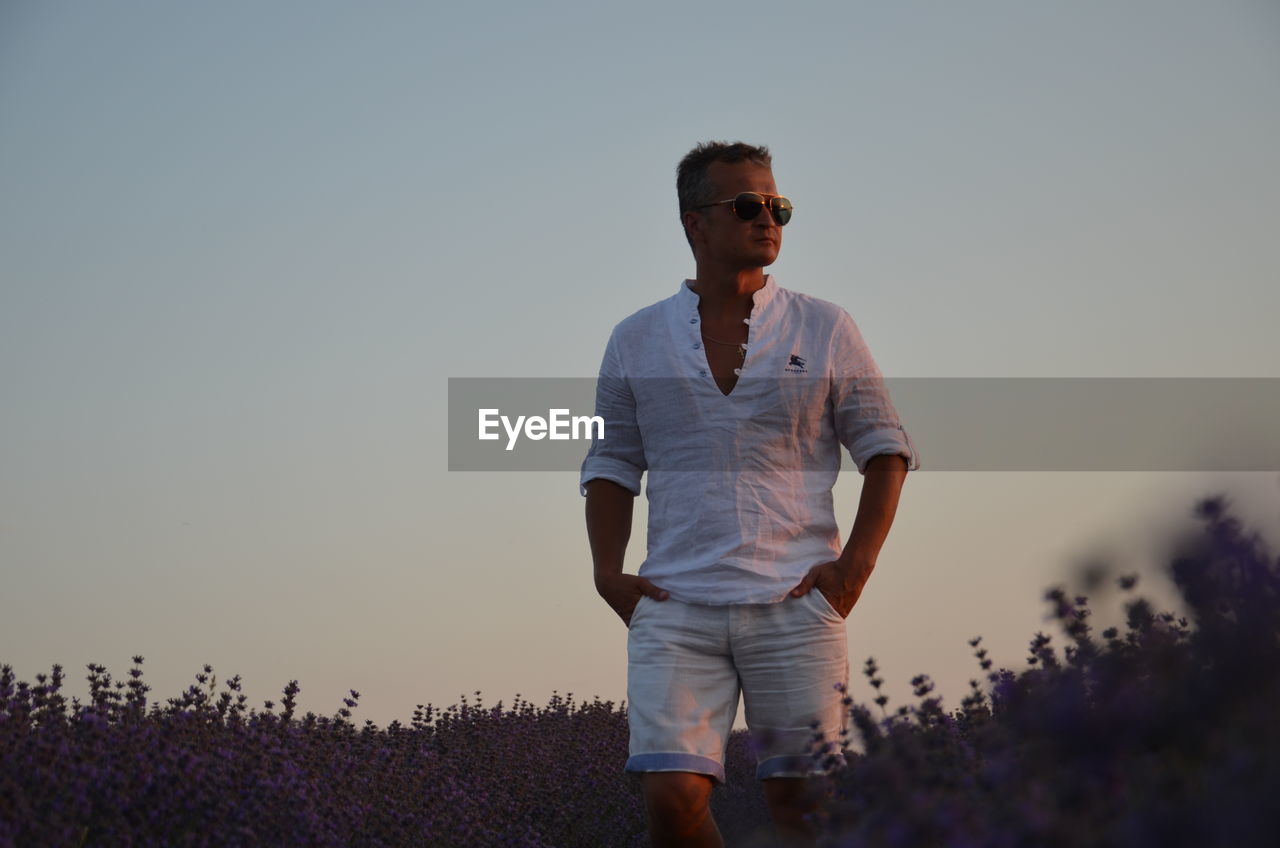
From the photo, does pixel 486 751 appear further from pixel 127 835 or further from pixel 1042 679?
pixel 1042 679

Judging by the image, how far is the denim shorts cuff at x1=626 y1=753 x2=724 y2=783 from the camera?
409 centimetres

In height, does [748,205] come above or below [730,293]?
above

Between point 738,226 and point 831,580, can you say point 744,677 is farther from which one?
point 738,226

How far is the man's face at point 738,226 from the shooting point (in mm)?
4402

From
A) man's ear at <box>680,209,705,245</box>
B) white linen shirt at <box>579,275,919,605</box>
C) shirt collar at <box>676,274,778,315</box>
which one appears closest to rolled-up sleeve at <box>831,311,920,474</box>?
white linen shirt at <box>579,275,919,605</box>

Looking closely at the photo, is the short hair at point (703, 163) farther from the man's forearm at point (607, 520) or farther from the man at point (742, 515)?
the man's forearm at point (607, 520)

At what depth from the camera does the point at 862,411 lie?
4305mm

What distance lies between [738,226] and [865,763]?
76.9 inches

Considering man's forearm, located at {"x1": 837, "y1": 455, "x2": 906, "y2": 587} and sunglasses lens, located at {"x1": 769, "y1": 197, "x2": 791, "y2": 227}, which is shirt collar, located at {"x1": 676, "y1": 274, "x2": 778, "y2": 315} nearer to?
sunglasses lens, located at {"x1": 769, "y1": 197, "x2": 791, "y2": 227}

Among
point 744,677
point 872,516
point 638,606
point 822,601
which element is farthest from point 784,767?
point 872,516

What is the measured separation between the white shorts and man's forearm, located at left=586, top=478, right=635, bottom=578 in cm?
39

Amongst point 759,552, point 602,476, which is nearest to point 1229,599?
point 759,552

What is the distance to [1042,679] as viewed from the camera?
341 cm

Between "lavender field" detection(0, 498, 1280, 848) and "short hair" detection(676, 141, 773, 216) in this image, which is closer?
"lavender field" detection(0, 498, 1280, 848)
